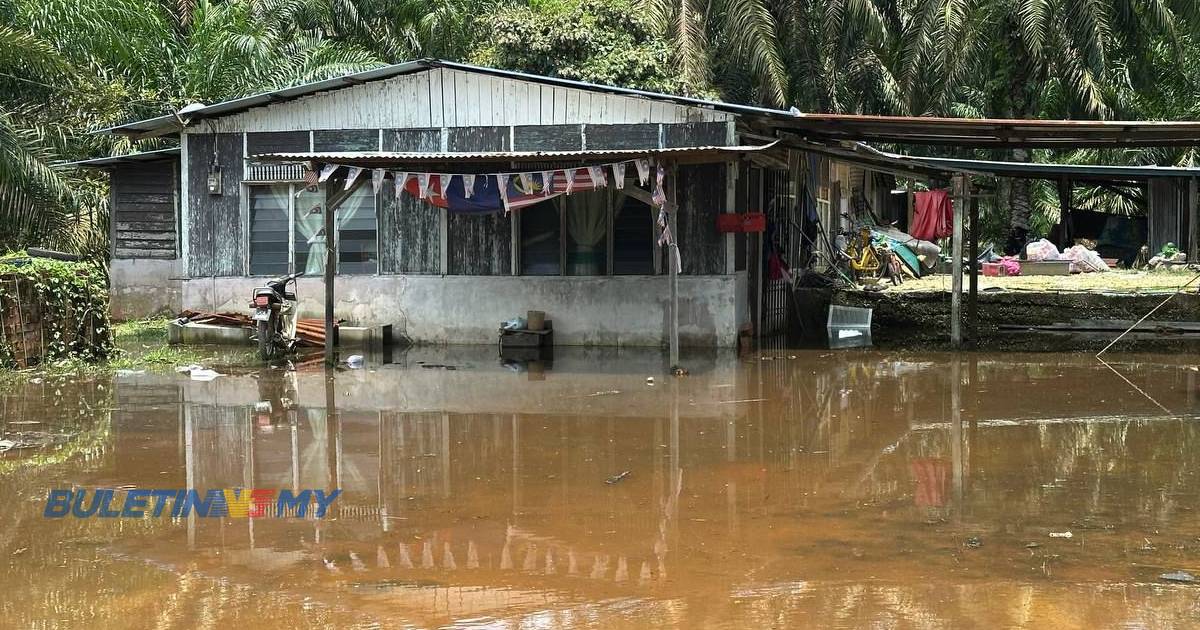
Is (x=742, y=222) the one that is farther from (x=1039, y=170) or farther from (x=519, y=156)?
(x=1039, y=170)

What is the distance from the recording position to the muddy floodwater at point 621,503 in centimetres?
529

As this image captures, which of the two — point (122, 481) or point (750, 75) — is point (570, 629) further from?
point (750, 75)

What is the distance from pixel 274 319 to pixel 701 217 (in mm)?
5775

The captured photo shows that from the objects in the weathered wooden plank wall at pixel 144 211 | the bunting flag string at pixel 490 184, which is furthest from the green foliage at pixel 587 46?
the bunting flag string at pixel 490 184

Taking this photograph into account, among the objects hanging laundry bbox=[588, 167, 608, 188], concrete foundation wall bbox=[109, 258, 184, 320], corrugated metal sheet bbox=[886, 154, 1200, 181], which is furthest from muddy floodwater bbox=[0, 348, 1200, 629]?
concrete foundation wall bbox=[109, 258, 184, 320]

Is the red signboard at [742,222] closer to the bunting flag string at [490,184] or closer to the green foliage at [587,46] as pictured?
the bunting flag string at [490,184]

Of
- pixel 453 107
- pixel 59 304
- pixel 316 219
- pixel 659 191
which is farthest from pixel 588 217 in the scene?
pixel 59 304

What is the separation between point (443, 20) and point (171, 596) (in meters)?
23.9

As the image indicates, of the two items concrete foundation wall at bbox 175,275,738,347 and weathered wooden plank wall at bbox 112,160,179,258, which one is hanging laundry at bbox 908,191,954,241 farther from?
weathered wooden plank wall at bbox 112,160,179,258

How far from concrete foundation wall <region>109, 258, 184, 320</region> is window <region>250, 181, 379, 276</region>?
3340 millimetres

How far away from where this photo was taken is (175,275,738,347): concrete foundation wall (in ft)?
51.5

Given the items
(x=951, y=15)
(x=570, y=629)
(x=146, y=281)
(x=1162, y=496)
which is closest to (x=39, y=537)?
(x=570, y=629)

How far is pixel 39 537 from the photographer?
252 inches

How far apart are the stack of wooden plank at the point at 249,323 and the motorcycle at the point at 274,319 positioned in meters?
0.85
